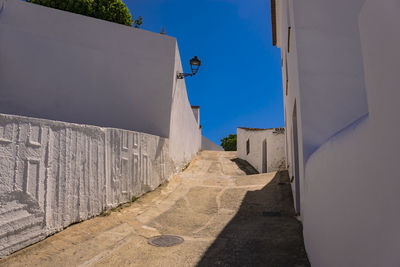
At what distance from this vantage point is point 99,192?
499cm

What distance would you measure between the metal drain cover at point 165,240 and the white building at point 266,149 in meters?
7.53

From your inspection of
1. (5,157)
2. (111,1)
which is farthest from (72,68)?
(5,157)

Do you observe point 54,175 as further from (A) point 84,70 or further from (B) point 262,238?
(A) point 84,70

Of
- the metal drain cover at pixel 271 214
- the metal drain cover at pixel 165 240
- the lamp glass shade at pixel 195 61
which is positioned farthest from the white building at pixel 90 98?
the metal drain cover at pixel 271 214

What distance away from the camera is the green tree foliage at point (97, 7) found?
380 inches

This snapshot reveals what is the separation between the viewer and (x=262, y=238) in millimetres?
4340

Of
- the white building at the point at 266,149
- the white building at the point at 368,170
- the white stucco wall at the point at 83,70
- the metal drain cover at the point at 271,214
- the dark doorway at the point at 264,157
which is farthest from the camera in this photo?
the dark doorway at the point at 264,157

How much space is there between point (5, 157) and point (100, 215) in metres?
2.07

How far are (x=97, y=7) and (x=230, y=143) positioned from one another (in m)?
25.4

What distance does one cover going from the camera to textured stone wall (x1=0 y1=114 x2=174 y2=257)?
3383 millimetres

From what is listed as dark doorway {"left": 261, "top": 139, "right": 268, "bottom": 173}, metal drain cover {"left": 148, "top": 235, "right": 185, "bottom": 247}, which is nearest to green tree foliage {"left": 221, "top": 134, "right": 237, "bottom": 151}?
dark doorway {"left": 261, "top": 139, "right": 268, "bottom": 173}

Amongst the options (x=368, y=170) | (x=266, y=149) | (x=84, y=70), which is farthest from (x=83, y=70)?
(x=266, y=149)

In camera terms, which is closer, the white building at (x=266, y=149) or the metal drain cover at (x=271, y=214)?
the metal drain cover at (x=271, y=214)

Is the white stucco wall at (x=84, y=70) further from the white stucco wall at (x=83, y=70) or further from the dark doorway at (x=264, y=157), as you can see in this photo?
the dark doorway at (x=264, y=157)
